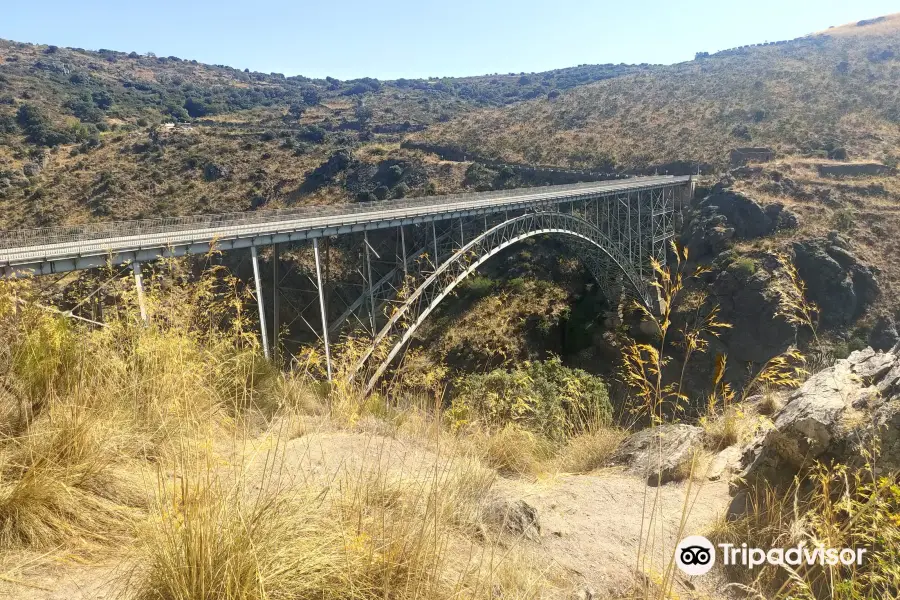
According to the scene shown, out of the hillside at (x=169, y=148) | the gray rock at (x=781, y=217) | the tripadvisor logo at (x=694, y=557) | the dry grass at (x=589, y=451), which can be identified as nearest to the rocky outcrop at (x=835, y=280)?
the gray rock at (x=781, y=217)

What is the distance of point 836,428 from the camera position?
3.79 m

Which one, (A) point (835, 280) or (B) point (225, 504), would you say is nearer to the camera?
(B) point (225, 504)

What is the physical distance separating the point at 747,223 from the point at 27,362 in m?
37.9

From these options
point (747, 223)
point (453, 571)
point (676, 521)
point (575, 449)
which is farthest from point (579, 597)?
point (747, 223)

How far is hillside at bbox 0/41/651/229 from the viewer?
1631 inches

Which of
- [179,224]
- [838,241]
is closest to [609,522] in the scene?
[179,224]

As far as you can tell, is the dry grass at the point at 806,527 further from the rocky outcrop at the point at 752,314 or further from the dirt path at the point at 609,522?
the rocky outcrop at the point at 752,314

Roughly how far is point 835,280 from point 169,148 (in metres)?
56.5

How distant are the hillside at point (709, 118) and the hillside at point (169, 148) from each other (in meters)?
12.3

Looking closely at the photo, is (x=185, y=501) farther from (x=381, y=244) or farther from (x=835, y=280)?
(x=835, y=280)

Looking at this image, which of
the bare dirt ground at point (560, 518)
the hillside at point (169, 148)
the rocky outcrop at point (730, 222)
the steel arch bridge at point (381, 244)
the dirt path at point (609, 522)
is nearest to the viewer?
the bare dirt ground at point (560, 518)

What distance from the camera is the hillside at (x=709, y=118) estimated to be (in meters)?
45.1

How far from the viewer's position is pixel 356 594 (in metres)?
1.91

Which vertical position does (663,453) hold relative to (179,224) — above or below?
below
